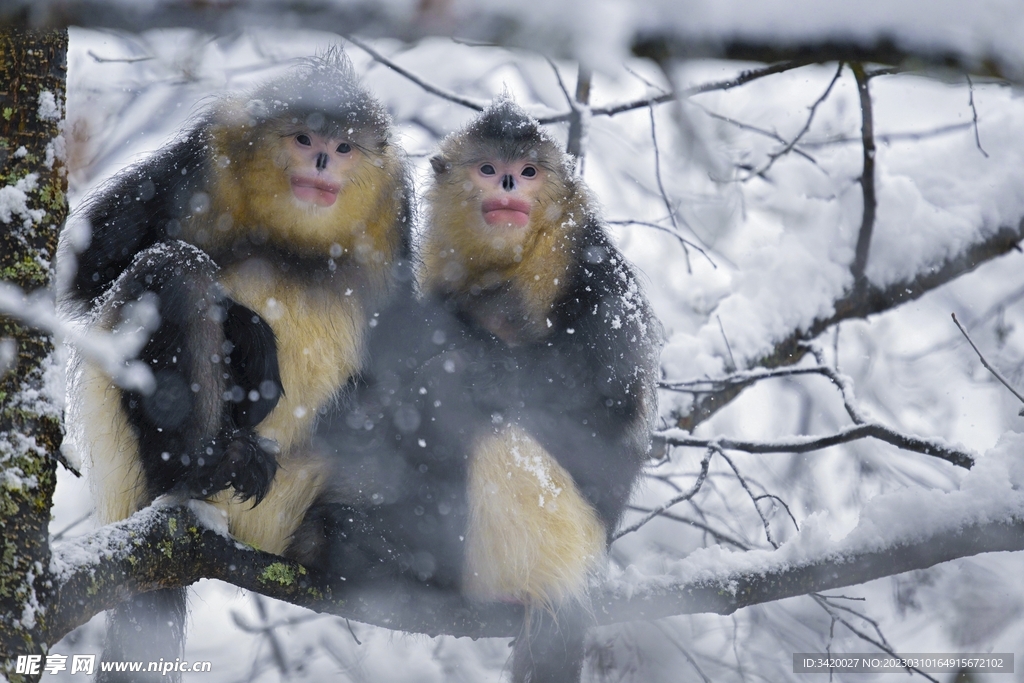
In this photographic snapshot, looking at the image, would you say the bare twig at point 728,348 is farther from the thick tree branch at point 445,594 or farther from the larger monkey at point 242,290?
the larger monkey at point 242,290

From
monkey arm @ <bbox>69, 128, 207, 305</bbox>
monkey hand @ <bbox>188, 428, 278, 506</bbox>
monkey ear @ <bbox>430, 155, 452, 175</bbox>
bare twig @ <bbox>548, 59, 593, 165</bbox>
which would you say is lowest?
monkey hand @ <bbox>188, 428, 278, 506</bbox>

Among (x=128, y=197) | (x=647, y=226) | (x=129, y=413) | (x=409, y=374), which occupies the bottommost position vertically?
(x=129, y=413)

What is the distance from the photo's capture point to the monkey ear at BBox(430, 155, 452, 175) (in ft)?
10.8

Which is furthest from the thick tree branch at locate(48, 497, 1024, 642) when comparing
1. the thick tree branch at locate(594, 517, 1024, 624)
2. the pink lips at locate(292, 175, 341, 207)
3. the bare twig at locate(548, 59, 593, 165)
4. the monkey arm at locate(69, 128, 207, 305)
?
the bare twig at locate(548, 59, 593, 165)

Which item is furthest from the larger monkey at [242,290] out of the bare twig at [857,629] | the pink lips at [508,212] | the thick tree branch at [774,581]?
the bare twig at [857,629]

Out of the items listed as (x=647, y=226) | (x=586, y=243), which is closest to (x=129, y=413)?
(x=586, y=243)

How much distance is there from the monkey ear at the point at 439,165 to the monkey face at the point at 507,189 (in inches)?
5.1

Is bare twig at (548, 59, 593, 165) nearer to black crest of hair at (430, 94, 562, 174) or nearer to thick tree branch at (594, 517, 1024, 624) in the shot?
black crest of hair at (430, 94, 562, 174)

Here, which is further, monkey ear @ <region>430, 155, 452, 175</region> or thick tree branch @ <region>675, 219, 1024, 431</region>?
thick tree branch @ <region>675, 219, 1024, 431</region>

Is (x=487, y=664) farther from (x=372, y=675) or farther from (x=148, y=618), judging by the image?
(x=148, y=618)

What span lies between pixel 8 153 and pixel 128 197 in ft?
3.05

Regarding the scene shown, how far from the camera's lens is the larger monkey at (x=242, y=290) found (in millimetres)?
2287

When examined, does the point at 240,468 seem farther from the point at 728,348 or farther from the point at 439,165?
the point at 728,348

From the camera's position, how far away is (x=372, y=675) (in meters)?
3.75
